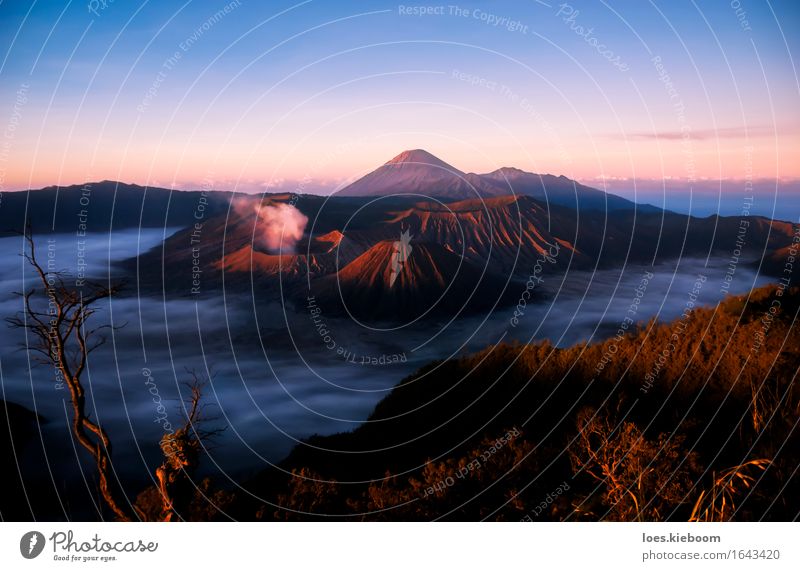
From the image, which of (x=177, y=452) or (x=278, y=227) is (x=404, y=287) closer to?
(x=278, y=227)

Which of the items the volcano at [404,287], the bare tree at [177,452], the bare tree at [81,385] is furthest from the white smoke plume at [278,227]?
the bare tree at [81,385]

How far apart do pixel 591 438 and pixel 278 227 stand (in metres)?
63.8

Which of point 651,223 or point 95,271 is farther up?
point 651,223

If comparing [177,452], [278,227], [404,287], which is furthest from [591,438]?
[278,227]

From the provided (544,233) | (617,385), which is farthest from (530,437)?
(544,233)

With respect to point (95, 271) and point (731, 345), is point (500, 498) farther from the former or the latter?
point (95, 271)

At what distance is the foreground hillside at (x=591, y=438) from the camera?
9.96 meters

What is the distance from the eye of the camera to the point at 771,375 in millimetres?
13961

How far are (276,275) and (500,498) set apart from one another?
188 ft

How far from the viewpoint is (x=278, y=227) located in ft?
238

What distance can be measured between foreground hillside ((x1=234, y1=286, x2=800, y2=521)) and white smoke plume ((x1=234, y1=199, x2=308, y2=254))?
52.2 meters

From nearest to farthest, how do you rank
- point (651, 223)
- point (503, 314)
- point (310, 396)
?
point (310, 396) < point (503, 314) < point (651, 223)

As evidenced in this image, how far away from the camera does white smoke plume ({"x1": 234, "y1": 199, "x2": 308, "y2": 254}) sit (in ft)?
235
